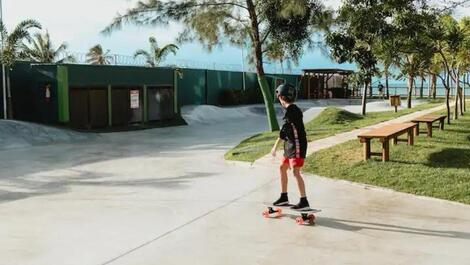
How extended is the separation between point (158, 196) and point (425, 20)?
7.65m

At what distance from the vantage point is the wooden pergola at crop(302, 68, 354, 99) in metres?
43.7

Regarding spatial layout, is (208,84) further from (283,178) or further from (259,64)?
(283,178)

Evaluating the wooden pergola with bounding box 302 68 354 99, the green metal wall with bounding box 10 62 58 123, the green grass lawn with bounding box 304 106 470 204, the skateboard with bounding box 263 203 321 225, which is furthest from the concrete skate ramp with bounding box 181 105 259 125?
the skateboard with bounding box 263 203 321 225

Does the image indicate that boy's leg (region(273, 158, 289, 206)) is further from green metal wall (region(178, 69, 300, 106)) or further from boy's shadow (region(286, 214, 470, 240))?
green metal wall (region(178, 69, 300, 106))

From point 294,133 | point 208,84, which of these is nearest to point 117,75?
point 208,84

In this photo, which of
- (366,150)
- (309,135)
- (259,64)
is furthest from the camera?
(259,64)

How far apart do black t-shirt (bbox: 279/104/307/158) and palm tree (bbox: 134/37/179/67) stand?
26377 millimetres

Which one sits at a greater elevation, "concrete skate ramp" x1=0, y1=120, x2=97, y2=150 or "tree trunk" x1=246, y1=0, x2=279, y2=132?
"tree trunk" x1=246, y1=0, x2=279, y2=132

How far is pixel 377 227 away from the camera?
638 centimetres

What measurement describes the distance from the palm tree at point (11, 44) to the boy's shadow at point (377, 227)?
1516 cm

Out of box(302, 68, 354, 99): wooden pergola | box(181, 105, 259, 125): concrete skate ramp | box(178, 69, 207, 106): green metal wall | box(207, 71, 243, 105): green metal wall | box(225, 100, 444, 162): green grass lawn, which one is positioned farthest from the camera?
box(302, 68, 354, 99): wooden pergola

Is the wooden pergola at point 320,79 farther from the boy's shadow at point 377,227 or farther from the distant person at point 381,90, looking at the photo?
the boy's shadow at point 377,227

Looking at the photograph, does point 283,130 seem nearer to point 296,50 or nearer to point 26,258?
point 26,258

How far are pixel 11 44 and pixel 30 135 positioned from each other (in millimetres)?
4293
